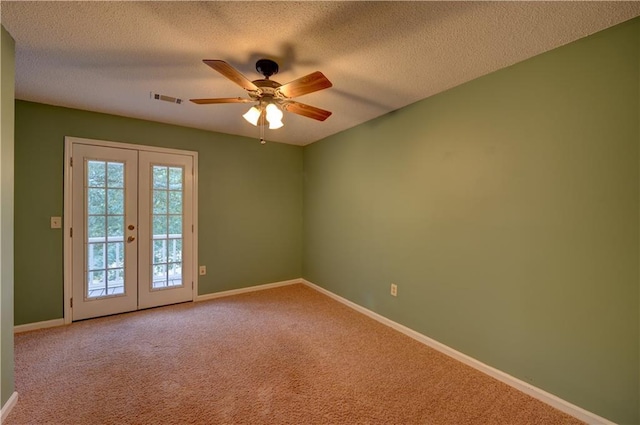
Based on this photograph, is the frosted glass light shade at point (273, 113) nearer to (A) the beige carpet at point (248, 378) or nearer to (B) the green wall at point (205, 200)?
(A) the beige carpet at point (248, 378)

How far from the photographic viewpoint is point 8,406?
1.72m

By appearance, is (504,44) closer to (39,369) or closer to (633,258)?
(633,258)

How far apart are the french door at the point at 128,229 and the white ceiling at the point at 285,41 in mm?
862

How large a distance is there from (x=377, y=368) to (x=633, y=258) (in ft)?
5.83

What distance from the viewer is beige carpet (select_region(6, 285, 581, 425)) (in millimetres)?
1751

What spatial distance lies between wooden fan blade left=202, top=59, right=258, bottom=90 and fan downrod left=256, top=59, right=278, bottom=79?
0.21 m

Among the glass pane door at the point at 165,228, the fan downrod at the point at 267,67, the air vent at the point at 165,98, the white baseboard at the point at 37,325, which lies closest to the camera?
the fan downrod at the point at 267,67

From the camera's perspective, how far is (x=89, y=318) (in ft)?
10.4

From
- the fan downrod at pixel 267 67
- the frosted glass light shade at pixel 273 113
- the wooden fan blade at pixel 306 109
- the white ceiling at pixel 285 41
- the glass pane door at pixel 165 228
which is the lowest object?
the glass pane door at pixel 165 228

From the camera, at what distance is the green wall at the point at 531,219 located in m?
1.62

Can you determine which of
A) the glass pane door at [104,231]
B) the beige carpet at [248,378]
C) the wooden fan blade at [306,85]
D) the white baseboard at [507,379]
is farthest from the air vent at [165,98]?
the white baseboard at [507,379]

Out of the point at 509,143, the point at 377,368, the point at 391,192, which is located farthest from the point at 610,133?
the point at 377,368

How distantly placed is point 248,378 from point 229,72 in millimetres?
2128

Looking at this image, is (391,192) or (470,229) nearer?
(470,229)
